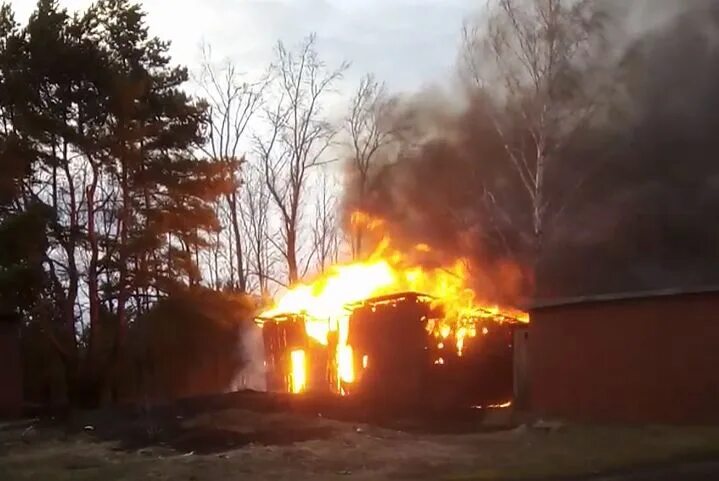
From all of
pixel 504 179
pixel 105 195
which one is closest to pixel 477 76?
pixel 504 179

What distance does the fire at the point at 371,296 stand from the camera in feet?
90.2

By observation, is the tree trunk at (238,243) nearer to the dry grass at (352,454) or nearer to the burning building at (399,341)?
the burning building at (399,341)

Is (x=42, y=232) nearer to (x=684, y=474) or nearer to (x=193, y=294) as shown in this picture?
(x=193, y=294)

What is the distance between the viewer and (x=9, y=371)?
91.5ft

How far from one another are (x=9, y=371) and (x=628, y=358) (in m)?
17.2

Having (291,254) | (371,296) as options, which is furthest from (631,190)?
(291,254)

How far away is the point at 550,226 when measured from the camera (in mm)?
33875

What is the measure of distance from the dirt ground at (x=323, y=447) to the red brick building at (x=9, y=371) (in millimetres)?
3016

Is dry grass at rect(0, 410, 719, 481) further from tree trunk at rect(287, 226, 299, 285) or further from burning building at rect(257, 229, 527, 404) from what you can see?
tree trunk at rect(287, 226, 299, 285)

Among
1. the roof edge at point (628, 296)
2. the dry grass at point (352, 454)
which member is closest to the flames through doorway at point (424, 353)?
the roof edge at point (628, 296)

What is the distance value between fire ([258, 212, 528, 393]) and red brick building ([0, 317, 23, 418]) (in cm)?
744

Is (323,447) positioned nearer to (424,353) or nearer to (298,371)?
(424,353)

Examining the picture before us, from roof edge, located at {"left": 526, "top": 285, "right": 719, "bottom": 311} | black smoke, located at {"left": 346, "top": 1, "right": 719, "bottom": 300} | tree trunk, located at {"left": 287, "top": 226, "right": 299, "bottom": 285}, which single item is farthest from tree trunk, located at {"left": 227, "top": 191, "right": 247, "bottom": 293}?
roof edge, located at {"left": 526, "top": 285, "right": 719, "bottom": 311}

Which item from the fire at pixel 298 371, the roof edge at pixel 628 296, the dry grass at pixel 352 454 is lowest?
the dry grass at pixel 352 454
